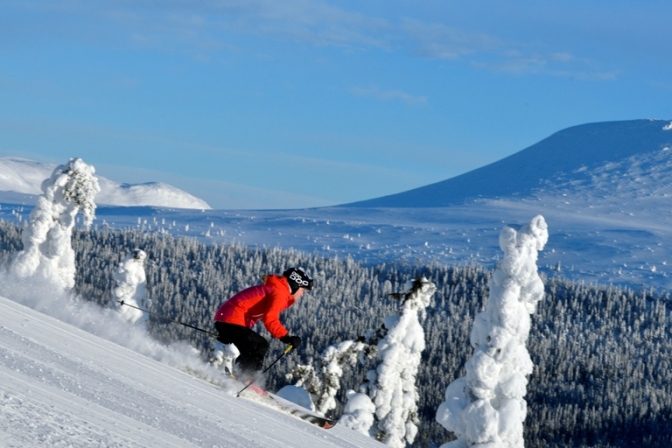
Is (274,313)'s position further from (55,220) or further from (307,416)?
(55,220)

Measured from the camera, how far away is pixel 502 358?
74.1ft

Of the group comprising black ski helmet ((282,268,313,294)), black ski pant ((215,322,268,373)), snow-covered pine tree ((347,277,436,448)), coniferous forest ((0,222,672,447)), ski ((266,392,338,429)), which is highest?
black ski helmet ((282,268,313,294))

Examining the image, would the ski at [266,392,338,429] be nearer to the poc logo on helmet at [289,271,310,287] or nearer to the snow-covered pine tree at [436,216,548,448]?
the poc logo on helmet at [289,271,310,287]

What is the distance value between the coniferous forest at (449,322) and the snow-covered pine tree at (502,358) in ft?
130

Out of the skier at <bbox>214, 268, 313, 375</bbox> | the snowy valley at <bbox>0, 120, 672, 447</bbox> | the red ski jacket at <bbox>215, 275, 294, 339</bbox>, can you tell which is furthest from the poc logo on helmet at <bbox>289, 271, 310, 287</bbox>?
the snowy valley at <bbox>0, 120, 672, 447</bbox>

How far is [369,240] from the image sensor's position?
196 metres

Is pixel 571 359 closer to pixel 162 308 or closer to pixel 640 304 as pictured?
pixel 640 304

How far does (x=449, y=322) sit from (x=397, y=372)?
8990 cm

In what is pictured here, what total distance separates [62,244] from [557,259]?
160 m

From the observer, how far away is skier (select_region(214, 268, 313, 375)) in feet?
42.0

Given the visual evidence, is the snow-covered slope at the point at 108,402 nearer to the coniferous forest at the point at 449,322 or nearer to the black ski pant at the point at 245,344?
the black ski pant at the point at 245,344

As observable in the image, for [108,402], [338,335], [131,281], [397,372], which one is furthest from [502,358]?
[338,335]

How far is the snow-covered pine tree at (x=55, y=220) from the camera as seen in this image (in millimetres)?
30719

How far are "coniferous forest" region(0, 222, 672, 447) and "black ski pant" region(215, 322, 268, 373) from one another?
156 ft
